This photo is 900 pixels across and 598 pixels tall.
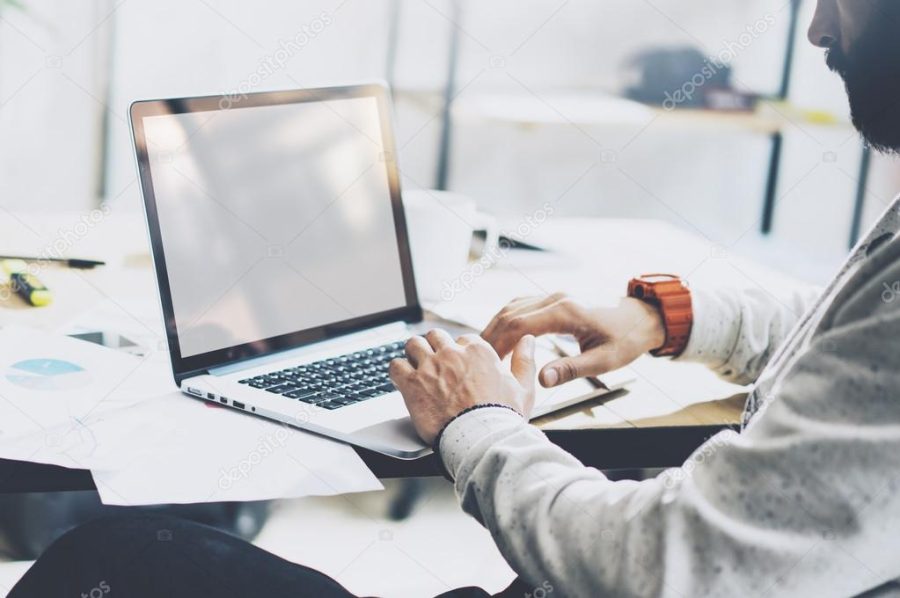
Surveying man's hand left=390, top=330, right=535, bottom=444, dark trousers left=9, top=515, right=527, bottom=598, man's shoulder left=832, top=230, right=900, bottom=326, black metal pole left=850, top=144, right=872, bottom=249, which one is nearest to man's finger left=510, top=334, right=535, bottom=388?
man's hand left=390, top=330, right=535, bottom=444

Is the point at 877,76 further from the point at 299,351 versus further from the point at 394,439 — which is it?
the point at 299,351

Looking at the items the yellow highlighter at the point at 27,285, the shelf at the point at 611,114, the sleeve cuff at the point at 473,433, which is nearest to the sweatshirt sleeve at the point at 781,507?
the sleeve cuff at the point at 473,433

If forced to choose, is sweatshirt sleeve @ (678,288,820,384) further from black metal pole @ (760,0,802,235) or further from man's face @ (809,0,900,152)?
black metal pole @ (760,0,802,235)

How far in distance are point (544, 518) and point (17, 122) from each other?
12.4 feet

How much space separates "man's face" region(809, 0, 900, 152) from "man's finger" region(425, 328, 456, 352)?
43 centimetres

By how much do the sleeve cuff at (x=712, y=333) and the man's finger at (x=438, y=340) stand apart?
339mm

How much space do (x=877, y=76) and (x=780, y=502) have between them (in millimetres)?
398

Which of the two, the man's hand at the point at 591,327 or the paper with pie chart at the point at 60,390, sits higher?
the man's hand at the point at 591,327

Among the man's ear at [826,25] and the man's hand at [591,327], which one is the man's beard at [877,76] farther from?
the man's hand at [591,327]

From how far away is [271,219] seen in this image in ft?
3.67

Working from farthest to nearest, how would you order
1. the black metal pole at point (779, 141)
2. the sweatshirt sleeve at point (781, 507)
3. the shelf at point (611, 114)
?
A: 1. the black metal pole at point (779, 141)
2. the shelf at point (611, 114)
3. the sweatshirt sleeve at point (781, 507)

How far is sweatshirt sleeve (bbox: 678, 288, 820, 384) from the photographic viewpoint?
1.14 meters

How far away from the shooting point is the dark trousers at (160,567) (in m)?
0.82

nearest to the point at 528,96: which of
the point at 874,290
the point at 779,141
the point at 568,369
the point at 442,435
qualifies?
the point at 779,141
